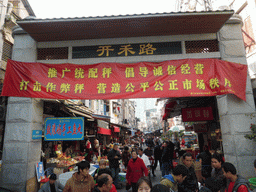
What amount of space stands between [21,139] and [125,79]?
448cm

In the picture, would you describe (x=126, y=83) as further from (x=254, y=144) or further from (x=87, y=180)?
(x=254, y=144)

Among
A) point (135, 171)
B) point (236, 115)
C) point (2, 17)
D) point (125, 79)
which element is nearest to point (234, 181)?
point (135, 171)

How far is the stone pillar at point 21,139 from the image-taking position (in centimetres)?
664

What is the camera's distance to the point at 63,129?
7898mm

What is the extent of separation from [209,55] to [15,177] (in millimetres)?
8507

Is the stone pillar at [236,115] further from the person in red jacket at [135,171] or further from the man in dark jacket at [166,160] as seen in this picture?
the person in red jacket at [135,171]

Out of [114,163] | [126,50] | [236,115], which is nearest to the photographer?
[236,115]

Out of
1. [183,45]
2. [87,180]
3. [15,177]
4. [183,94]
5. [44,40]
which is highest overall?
[44,40]

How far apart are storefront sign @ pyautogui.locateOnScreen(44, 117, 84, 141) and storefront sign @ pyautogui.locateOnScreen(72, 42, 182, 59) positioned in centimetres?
277

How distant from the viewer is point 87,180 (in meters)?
4.10

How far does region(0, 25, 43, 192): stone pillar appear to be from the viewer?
6.64 meters

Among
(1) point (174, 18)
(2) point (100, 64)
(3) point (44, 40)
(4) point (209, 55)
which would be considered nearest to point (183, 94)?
(4) point (209, 55)

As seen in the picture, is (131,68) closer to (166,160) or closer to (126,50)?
(126,50)

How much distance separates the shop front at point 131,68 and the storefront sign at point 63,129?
484 mm
